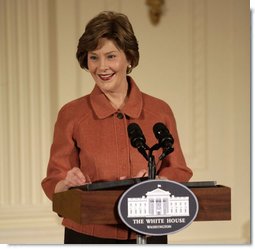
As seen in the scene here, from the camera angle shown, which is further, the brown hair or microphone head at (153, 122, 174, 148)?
the brown hair

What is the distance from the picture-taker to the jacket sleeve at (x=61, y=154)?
139 inches

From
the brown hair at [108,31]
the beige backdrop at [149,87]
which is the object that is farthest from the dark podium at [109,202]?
the brown hair at [108,31]

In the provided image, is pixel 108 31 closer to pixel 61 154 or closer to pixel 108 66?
pixel 108 66

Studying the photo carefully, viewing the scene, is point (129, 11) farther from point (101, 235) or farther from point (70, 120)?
point (101, 235)

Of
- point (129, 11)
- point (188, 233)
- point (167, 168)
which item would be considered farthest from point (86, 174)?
point (129, 11)

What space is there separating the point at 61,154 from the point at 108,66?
61cm

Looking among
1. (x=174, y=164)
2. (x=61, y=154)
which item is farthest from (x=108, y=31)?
(x=174, y=164)

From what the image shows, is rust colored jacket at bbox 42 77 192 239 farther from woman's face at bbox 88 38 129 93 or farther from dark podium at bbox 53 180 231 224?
dark podium at bbox 53 180 231 224

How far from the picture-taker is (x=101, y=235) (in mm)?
3336

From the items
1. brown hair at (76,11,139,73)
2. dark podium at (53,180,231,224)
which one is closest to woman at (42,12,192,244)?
brown hair at (76,11,139,73)

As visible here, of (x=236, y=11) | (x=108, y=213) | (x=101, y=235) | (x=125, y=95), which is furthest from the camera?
(x=236, y=11)

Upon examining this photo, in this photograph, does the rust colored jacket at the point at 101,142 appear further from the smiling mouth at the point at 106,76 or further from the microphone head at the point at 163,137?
the microphone head at the point at 163,137

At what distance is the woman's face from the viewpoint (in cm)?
358

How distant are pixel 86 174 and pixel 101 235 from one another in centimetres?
38
